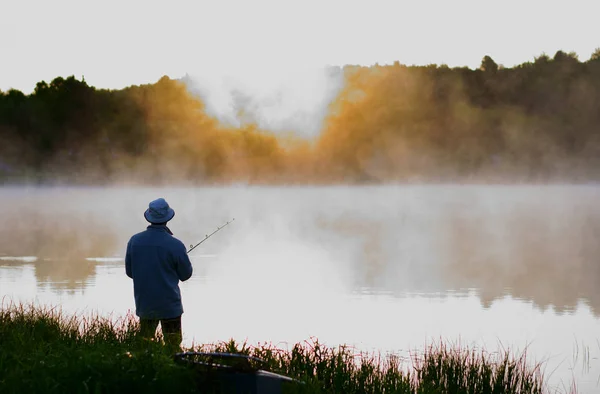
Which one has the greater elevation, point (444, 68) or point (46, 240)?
point (444, 68)

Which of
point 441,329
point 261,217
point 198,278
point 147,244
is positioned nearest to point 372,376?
point 147,244

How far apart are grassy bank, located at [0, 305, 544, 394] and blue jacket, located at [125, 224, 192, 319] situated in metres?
0.32

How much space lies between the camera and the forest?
99.1 metres

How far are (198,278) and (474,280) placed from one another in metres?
6.26

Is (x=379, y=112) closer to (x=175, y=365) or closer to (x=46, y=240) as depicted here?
(x=46, y=240)

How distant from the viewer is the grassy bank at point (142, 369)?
218 inches

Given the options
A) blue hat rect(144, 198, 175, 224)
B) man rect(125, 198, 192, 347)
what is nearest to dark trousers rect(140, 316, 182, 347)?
man rect(125, 198, 192, 347)

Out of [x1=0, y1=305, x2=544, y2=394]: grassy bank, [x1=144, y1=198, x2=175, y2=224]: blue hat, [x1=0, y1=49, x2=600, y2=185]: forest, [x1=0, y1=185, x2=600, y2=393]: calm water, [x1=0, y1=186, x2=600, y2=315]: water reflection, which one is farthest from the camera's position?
[x1=0, y1=49, x2=600, y2=185]: forest

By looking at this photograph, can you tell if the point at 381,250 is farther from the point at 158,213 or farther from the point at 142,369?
the point at 142,369

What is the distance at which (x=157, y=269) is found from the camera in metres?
7.45

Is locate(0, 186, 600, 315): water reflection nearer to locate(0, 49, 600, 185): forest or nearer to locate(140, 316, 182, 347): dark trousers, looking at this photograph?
locate(140, 316, 182, 347): dark trousers

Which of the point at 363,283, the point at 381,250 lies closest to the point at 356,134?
the point at 381,250

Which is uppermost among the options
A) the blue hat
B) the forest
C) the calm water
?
the forest

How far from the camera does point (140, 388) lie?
5504mm
